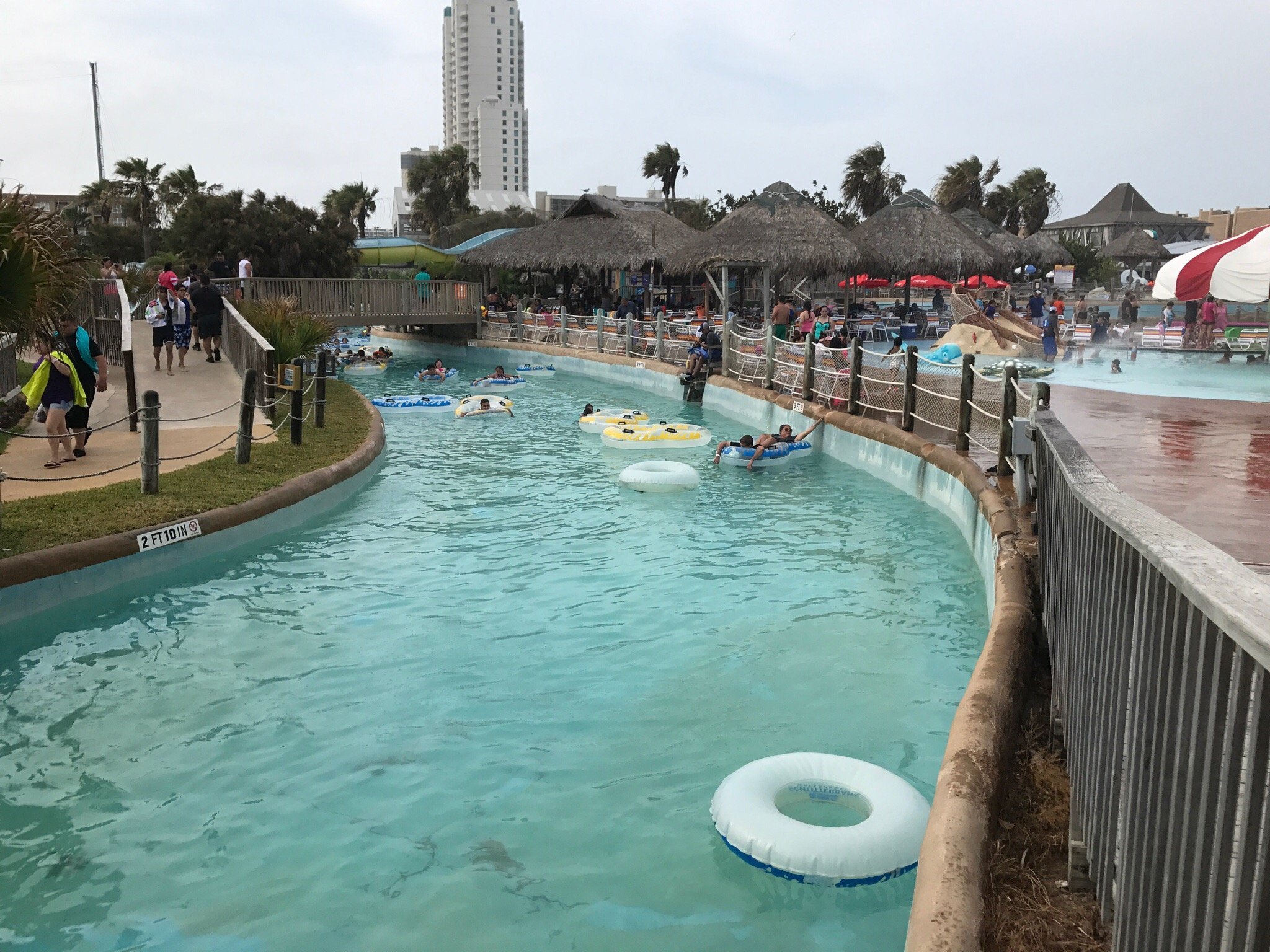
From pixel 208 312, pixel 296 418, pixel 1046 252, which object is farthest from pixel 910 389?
pixel 1046 252

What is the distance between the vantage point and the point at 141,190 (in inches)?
2287

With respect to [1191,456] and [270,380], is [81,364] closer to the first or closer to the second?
[270,380]

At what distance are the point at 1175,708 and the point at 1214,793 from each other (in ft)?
0.87

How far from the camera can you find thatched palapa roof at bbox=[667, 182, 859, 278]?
2714 cm

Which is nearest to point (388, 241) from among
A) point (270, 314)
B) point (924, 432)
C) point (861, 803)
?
point (270, 314)

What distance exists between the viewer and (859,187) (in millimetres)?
59781

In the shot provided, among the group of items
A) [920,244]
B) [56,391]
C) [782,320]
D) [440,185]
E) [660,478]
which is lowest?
[660,478]

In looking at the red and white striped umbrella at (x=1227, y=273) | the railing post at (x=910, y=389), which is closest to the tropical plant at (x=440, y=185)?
the red and white striped umbrella at (x=1227, y=273)

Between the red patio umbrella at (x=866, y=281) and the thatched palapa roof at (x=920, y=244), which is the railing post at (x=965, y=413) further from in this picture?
the red patio umbrella at (x=866, y=281)

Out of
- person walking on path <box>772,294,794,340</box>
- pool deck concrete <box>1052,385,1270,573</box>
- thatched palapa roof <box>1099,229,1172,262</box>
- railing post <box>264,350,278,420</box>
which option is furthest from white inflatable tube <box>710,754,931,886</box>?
thatched palapa roof <box>1099,229,1172,262</box>

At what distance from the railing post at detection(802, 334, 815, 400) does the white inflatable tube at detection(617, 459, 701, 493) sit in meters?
4.37

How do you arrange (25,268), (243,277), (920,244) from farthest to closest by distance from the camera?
(920,244)
(243,277)
(25,268)

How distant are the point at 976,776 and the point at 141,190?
63964mm

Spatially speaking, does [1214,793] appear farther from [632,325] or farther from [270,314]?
[632,325]
